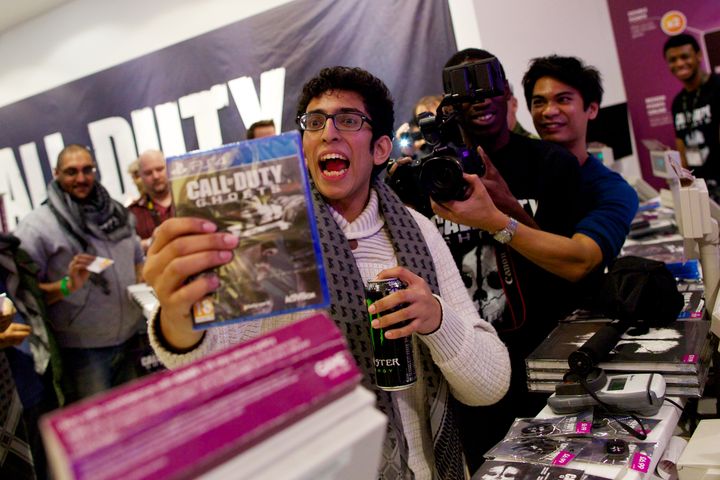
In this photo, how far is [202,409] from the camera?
0.53 meters

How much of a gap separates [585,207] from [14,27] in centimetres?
566

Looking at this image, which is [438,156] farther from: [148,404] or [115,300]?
[115,300]

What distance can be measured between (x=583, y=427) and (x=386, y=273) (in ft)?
1.75

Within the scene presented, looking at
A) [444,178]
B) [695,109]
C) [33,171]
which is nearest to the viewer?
[444,178]

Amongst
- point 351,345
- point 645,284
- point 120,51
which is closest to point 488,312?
point 645,284

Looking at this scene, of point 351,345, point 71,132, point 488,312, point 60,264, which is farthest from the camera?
point 71,132

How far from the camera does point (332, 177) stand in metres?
1.40

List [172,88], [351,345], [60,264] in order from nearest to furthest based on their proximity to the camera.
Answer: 1. [351,345]
2. [60,264]
3. [172,88]

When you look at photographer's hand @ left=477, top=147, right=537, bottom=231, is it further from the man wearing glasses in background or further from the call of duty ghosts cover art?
the man wearing glasses in background

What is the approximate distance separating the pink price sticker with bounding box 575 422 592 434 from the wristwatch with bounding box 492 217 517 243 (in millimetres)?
511

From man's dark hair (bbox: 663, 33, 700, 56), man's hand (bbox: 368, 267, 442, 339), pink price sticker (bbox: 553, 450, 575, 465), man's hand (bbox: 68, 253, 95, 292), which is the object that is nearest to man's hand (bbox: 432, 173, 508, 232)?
man's hand (bbox: 368, 267, 442, 339)

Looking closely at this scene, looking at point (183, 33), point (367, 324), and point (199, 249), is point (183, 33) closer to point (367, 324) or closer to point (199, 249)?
point (367, 324)

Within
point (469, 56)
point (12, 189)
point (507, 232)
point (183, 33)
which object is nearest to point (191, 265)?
point (507, 232)

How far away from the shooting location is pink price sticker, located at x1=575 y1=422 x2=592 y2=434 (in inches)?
50.1
